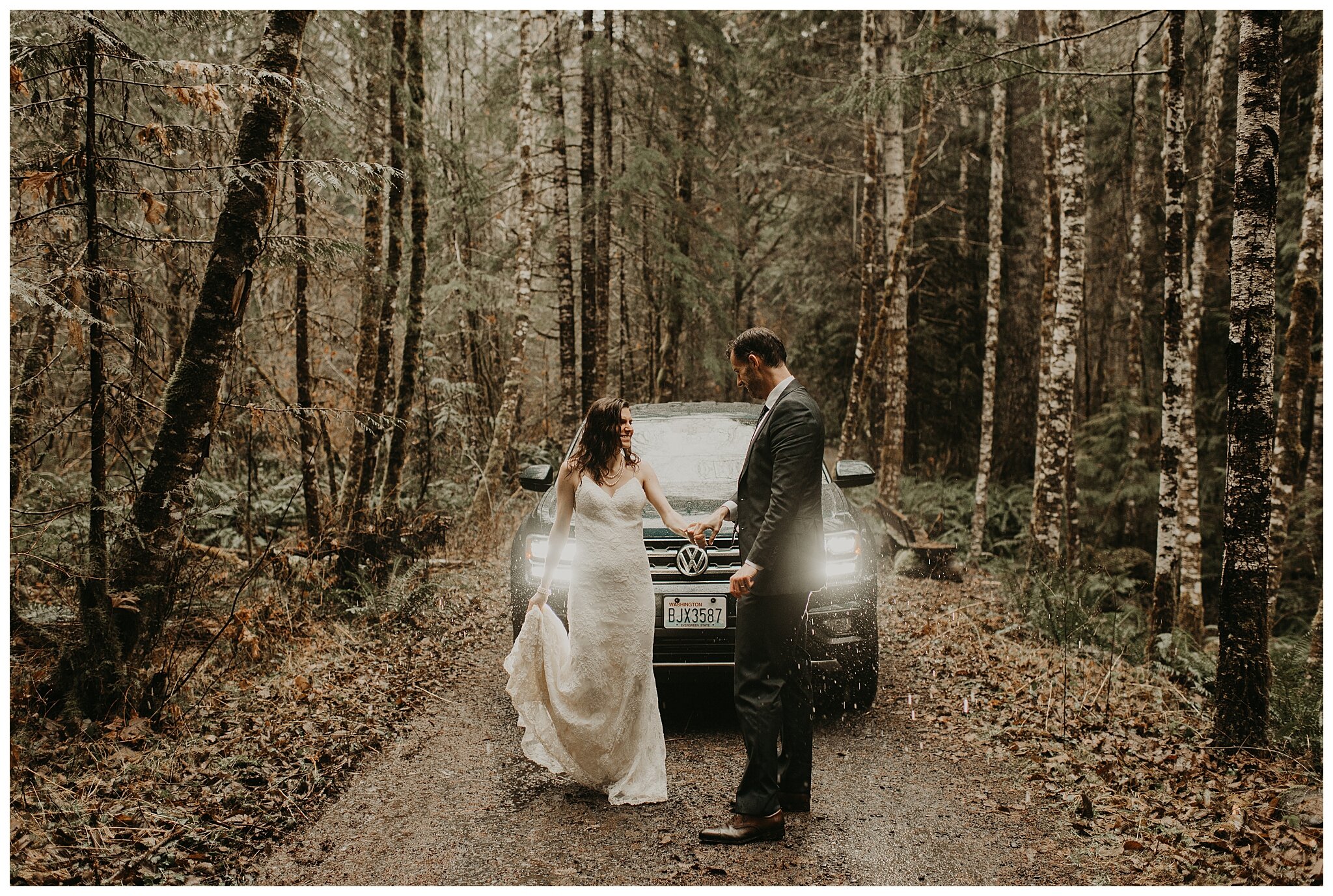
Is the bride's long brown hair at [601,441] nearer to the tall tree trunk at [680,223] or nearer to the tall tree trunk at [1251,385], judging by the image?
the tall tree trunk at [1251,385]

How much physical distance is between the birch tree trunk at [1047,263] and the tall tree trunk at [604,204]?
23.0 ft

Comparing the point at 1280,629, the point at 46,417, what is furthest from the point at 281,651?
the point at 1280,629

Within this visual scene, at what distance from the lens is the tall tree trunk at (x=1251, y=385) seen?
4.66 metres

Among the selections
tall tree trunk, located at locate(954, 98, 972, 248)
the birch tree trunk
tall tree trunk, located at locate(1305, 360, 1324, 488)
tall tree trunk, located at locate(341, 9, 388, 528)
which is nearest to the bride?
tall tree trunk, located at locate(341, 9, 388, 528)

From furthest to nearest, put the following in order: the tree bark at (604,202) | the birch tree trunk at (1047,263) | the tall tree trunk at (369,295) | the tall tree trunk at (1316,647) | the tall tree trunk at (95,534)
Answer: the tree bark at (604,202)
the birch tree trunk at (1047,263)
the tall tree trunk at (369,295)
the tall tree trunk at (1316,647)
the tall tree trunk at (95,534)

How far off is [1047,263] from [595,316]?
7.41 meters

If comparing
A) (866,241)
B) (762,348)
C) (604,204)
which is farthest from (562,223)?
(762,348)

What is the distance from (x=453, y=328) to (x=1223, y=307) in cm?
1382

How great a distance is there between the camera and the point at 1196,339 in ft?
39.8

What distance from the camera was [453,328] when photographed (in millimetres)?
16203

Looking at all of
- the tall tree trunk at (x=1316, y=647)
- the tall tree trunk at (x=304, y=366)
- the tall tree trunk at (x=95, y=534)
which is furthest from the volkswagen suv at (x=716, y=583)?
the tall tree trunk at (x=1316, y=647)

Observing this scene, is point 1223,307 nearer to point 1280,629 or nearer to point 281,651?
point 1280,629

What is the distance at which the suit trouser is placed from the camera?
3.95 meters

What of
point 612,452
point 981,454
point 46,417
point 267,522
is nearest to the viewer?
point 612,452
